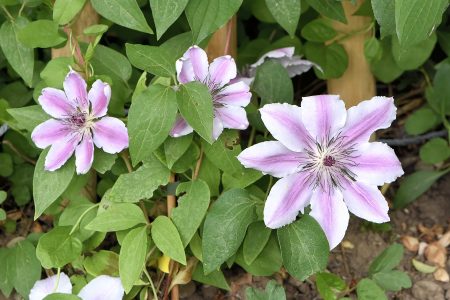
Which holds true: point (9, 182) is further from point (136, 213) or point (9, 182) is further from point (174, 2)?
point (174, 2)

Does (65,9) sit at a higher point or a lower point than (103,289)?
higher

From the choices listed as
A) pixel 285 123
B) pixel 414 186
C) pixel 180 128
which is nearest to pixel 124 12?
pixel 180 128

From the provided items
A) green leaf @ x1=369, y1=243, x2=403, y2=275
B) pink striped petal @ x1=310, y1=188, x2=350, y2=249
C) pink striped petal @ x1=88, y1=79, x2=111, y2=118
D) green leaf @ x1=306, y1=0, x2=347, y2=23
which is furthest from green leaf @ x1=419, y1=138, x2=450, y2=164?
pink striped petal @ x1=88, y1=79, x2=111, y2=118

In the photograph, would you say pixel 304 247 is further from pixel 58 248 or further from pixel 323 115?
pixel 58 248

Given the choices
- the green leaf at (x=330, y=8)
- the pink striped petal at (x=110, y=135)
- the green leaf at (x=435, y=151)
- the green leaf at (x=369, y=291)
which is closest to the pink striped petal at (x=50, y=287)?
the pink striped petal at (x=110, y=135)

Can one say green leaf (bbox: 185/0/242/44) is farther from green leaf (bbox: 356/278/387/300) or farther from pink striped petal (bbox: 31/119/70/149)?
green leaf (bbox: 356/278/387/300)

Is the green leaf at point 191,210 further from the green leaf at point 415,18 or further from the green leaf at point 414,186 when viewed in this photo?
the green leaf at point 414,186
